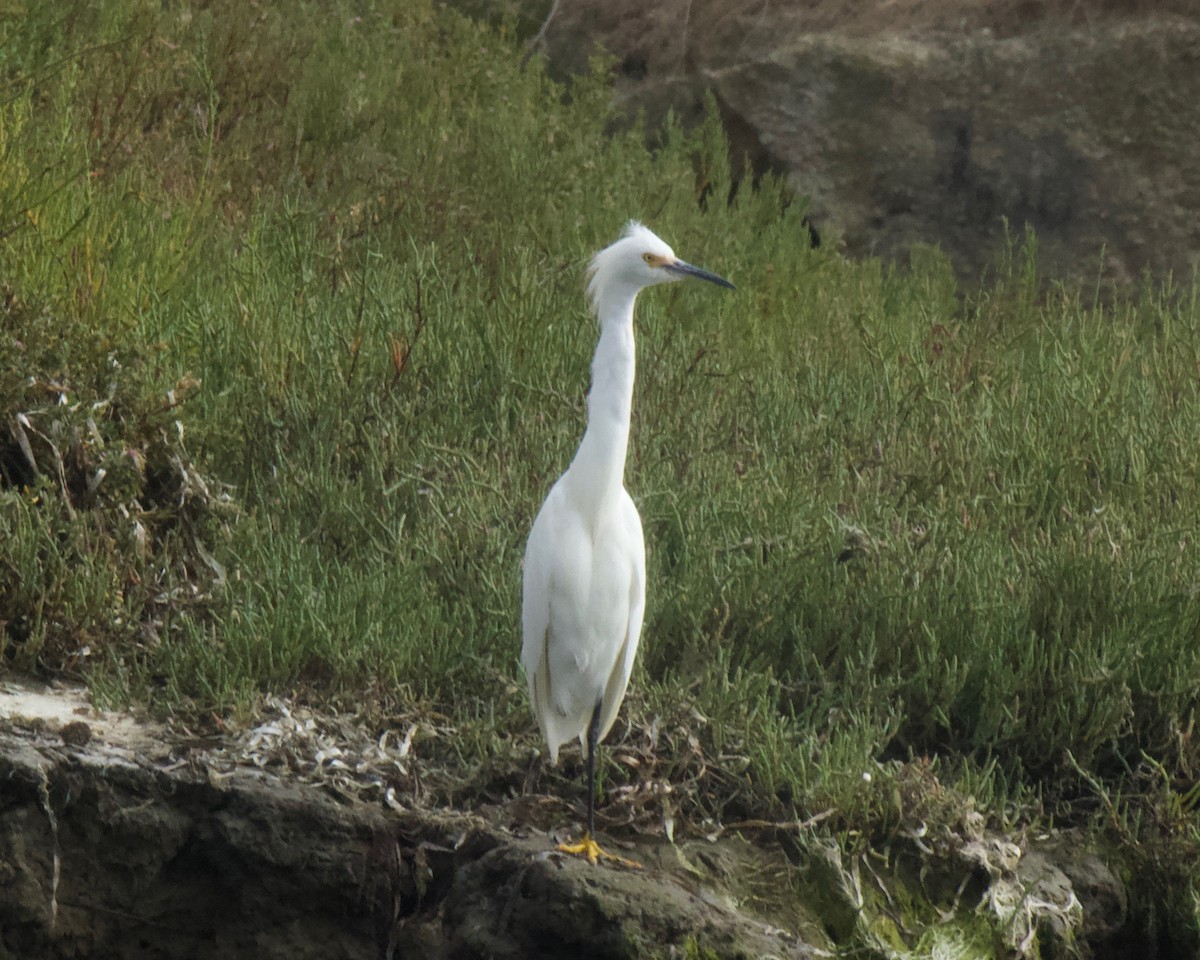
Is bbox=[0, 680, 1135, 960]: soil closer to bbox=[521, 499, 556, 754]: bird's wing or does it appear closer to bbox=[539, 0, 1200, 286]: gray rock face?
bbox=[521, 499, 556, 754]: bird's wing

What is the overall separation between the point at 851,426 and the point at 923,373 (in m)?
0.36

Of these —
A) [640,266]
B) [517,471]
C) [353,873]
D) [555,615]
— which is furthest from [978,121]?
[353,873]

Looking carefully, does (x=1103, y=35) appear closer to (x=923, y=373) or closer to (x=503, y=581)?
(x=923, y=373)

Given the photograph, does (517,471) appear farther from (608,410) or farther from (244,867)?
(244,867)

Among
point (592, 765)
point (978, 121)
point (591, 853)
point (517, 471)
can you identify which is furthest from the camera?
point (978, 121)

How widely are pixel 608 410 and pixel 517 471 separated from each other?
3.66ft

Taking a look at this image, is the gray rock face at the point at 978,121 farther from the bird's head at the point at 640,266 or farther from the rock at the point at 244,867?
the rock at the point at 244,867

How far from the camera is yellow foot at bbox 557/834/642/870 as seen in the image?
10.6 feet

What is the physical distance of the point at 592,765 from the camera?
11.0 ft

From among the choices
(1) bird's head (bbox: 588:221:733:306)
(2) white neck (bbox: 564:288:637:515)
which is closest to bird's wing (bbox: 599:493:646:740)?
(2) white neck (bbox: 564:288:637:515)

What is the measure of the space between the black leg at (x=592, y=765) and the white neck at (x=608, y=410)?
0.50 m

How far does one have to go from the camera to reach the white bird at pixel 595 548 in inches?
132

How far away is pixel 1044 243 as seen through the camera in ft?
25.6

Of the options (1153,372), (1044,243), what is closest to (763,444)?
(1153,372)
